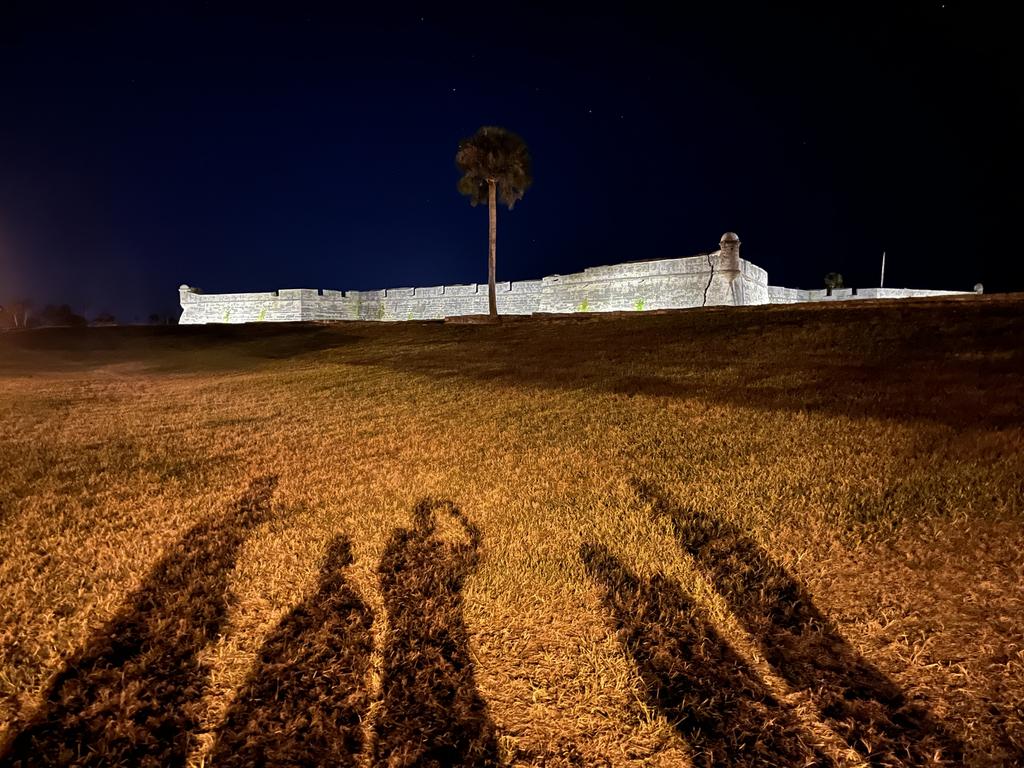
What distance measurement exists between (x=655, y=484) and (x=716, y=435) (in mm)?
1587

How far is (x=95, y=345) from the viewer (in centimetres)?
2114

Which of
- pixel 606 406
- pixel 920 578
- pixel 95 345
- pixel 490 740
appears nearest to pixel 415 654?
pixel 490 740

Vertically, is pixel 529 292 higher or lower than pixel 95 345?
higher

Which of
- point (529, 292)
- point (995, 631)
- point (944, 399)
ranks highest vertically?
point (529, 292)

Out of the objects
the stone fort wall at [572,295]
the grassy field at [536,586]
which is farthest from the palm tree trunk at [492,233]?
the grassy field at [536,586]

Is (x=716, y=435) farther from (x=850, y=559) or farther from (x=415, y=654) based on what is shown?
(x=415, y=654)

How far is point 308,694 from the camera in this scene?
2.23m

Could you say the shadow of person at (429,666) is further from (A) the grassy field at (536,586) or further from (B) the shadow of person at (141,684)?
(B) the shadow of person at (141,684)

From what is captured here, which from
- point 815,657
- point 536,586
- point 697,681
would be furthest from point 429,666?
point 815,657

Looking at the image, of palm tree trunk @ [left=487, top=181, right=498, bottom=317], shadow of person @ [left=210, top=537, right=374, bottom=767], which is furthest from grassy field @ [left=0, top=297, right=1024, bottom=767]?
palm tree trunk @ [left=487, top=181, right=498, bottom=317]

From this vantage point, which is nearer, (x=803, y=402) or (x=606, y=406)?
(x=803, y=402)

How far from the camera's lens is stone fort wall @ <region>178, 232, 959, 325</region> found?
2859cm

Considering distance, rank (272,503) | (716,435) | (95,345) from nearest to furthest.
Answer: (272,503), (716,435), (95,345)

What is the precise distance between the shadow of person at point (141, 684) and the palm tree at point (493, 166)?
965 inches
